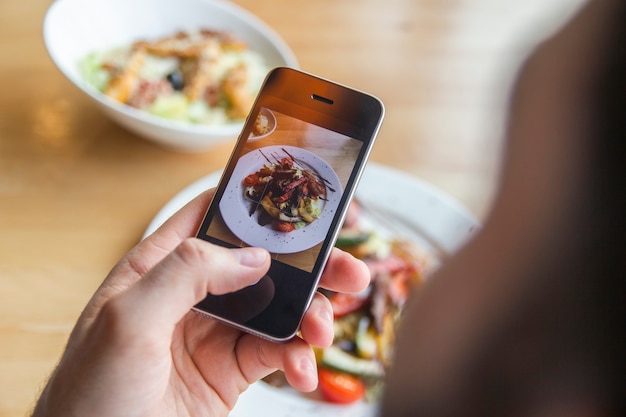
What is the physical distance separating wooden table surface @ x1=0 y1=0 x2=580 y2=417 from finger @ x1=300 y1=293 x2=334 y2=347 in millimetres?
246

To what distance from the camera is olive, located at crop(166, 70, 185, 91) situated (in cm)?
108

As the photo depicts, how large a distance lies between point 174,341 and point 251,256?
0.17 metres

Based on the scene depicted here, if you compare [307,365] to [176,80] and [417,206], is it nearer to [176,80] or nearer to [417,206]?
[417,206]

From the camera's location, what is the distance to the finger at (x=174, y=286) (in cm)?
53

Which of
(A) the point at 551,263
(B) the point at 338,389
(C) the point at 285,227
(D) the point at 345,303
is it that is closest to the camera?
(A) the point at 551,263

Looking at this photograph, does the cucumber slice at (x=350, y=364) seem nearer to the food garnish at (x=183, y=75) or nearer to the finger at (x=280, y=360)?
the finger at (x=280, y=360)

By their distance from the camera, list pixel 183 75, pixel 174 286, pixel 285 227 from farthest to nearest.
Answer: pixel 183 75 < pixel 285 227 < pixel 174 286

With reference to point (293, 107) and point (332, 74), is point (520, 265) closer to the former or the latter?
point (293, 107)

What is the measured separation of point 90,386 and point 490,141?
0.86 meters

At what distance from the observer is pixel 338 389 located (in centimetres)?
88

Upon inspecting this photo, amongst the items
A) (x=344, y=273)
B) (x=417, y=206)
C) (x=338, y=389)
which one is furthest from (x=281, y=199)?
(x=417, y=206)

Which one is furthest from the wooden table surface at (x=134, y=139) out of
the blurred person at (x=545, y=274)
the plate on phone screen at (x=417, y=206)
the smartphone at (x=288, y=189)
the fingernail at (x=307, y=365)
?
the blurred person at (x=545, y=274)

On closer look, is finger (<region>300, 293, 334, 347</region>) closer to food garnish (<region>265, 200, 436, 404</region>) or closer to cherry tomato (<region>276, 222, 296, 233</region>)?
cherry tomato (<region>276, 222, 296, 233</region>)

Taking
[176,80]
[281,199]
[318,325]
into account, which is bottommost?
[318,325]
